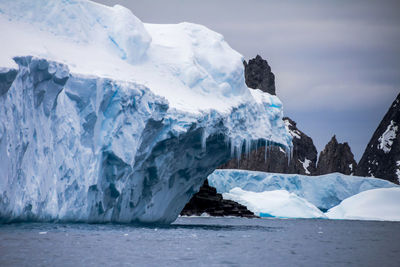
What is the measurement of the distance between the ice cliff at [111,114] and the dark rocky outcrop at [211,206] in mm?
20100

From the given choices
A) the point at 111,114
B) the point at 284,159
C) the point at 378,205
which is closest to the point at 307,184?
the point at 378,205

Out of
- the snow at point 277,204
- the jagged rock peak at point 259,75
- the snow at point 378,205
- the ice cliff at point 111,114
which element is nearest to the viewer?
the ice cliff at point 111,114

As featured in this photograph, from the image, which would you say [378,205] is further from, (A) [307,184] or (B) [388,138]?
(B) [388,138]

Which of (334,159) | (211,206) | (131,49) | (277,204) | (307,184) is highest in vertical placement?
(334,159)

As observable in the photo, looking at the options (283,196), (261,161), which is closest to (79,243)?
(283,196)

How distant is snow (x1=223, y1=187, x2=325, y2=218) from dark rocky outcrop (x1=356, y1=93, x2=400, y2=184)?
2171 inches

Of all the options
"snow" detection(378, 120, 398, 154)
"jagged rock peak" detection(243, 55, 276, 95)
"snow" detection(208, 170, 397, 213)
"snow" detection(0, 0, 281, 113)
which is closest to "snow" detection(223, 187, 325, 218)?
"snow" detection(208, 170, 397, 213)

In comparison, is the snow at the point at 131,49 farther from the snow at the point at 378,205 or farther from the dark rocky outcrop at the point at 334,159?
the dark rocky outcrop at the point at 334,159

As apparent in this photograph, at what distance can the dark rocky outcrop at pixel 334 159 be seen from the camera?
313 ft

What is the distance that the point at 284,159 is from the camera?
9144 cm

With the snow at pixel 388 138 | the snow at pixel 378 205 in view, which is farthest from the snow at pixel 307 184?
the snow at pixel 388 138

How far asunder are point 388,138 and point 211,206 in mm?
61026

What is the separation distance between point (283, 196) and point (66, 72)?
1213 inches

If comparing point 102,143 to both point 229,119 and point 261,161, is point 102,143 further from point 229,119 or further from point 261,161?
point 261,161
